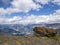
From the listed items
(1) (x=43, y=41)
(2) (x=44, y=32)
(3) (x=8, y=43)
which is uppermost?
(3) (x=8, y=43)

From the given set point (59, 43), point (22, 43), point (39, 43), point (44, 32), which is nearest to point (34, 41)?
point (39, 43)

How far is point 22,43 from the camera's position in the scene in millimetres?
21656

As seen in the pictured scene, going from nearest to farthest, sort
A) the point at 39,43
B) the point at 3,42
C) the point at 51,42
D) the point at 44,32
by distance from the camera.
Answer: the point at 3,42 < the point at 39,43 < the point at 51,42 < the point at 44,32

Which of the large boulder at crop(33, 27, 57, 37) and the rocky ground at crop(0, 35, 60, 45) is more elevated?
the rocky ground at crop(0, 35, 60, 45)

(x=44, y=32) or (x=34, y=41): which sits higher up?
(x=34, y=41)

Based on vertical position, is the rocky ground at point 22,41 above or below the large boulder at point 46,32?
above

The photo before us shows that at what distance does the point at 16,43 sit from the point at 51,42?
19.9 ft

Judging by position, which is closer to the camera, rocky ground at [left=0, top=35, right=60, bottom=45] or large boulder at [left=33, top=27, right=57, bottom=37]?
rocky ground at [left=0, top=35, right=60, bottom=45]

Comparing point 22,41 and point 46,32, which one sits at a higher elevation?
point 22,41

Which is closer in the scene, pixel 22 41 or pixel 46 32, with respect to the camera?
pixel 22 41

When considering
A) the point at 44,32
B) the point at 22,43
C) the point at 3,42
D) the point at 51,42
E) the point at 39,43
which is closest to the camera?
the point at 3,42

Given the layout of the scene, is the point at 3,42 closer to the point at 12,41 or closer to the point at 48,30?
the point at 12,41

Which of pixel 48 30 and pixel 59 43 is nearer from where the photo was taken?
pixel 59 43

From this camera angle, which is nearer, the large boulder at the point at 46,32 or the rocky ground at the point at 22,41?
the rocky ground at the point at 22,41
